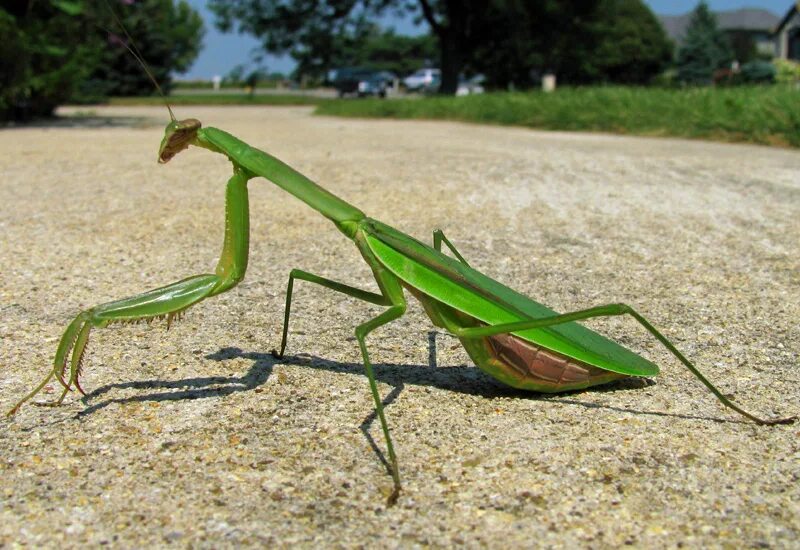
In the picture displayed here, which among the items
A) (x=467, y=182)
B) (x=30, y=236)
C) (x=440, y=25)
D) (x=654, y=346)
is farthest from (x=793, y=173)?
(x=440, y=25)

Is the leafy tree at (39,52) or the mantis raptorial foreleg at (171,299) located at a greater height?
the leafy tree at (39,52)

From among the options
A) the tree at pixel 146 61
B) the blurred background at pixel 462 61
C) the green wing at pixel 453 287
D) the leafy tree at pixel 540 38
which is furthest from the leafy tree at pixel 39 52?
the tree at pixel 146 61

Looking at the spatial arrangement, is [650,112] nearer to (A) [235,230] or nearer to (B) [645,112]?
(B) [645,112]

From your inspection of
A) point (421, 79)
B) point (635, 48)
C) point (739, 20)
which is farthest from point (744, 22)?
point (421, 79)

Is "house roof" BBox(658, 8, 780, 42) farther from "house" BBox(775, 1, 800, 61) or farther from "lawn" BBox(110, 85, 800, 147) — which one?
"lawn" BBox(110, 85, 800, 147)

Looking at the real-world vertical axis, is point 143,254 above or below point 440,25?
below

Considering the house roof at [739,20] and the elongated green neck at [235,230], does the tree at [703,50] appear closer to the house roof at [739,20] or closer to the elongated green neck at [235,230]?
the house roof at [739,20]

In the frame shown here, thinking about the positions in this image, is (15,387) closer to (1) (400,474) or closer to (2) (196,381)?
(2) (196,381)
